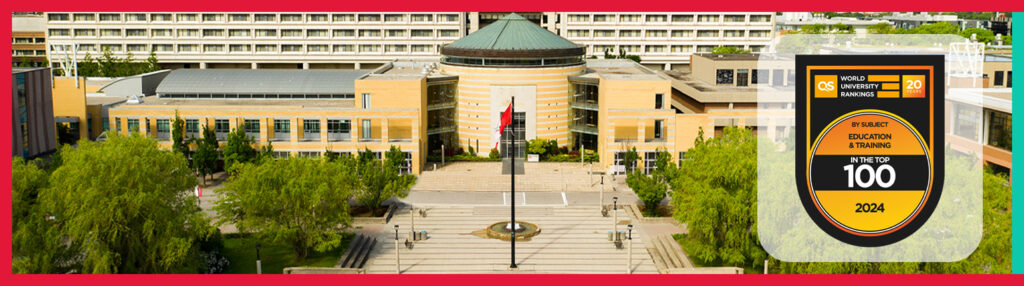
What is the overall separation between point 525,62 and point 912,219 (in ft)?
175

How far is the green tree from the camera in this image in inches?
1852

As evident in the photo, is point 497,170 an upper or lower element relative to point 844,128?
lower

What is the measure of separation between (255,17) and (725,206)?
10790 centimetres

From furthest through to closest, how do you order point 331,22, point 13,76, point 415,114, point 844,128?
point 331,22
point 415,114
point 13,76
point 844,128

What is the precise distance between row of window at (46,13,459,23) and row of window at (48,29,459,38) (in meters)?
1.47

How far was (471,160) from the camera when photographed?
272ft

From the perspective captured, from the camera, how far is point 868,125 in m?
31.0

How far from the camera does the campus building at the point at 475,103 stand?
7731 centimetres

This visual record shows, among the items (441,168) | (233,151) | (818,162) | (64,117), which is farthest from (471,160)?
(818,162)

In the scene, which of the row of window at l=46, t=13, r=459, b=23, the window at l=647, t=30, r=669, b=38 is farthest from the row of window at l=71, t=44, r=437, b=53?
the window at l=647, t=30, r=669, b=38

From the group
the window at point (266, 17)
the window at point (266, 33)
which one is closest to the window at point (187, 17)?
the window at point (266, 17)

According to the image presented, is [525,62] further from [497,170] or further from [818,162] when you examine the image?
[818,162]

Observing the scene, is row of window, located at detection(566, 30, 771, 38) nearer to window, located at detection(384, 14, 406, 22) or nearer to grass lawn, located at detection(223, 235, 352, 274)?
window, located at detection(384, 14, 406, 22)

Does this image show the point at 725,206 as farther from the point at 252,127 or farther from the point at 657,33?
the point at 657,33
